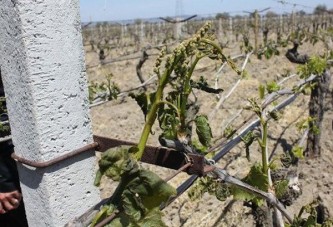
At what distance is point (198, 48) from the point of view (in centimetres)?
118

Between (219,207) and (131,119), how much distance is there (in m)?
3.25

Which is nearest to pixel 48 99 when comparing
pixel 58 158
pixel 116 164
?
pixel 58 158

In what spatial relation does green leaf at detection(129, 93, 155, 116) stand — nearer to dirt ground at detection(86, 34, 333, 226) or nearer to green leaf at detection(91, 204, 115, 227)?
green leaf at detection(91, 204, 115, 227)

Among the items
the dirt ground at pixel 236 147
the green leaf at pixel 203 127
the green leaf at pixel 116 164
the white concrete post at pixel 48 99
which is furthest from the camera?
the dirt ground at pixel 236 147

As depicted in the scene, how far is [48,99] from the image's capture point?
121 centimetres

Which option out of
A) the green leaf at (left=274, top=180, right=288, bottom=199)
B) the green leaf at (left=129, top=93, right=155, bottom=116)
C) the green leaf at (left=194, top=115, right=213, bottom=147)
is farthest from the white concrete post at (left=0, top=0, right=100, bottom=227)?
the green leaf at (left=274, top=180, right=288, bottom=199)

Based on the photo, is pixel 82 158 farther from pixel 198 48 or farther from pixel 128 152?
pixel 198 48

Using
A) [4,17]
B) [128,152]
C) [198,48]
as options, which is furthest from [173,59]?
[4,17]

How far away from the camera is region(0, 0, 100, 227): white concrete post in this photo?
117 cm

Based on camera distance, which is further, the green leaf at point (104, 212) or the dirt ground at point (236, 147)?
the dirt ground at point (236, 147)

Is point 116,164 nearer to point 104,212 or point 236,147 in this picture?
point 104,212

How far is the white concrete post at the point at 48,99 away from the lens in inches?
45.9

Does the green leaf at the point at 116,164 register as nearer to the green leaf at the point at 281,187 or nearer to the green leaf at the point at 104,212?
the green leaf at the point at 104,212

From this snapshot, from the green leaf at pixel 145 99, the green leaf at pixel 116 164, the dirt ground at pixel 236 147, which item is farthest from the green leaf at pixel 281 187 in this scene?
the green leaf at pixel 116 164
